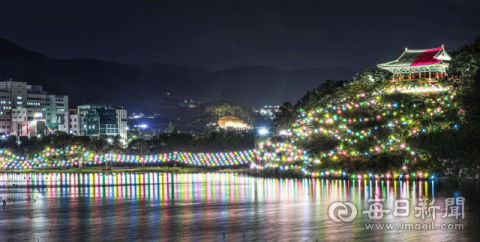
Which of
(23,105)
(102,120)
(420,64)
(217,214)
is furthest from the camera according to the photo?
(102,120)

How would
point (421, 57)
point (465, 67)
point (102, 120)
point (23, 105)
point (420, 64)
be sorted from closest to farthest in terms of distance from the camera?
1. point (465, 67)
2. point (420, 64)
3. point (421, 57)
4. point (23, 105)
5. point (102, 120)

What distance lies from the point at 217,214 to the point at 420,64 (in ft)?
142

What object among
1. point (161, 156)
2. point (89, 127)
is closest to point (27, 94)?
point (89, 127)

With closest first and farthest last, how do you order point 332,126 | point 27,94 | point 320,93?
point 332,126 < point 320,93 < point 27,94

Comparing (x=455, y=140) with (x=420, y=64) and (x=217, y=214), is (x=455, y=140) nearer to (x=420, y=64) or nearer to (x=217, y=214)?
(x=420, y=64)

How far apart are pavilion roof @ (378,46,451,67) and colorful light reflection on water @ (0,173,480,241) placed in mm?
23973

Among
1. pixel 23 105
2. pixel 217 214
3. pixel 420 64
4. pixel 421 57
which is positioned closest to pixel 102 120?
pixel 23 105

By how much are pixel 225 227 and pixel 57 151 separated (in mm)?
70280

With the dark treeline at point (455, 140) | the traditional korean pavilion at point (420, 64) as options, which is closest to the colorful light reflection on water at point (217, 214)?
the dark treeline at point (455, 140)

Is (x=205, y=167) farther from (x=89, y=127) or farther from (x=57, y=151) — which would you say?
(x=89, y=127)

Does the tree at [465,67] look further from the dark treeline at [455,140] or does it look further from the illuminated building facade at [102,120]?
the illuminated building facade at [102,120]

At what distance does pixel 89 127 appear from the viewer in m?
167

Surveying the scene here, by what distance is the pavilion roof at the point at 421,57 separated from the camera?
61969 mm

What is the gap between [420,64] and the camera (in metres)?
62.7
